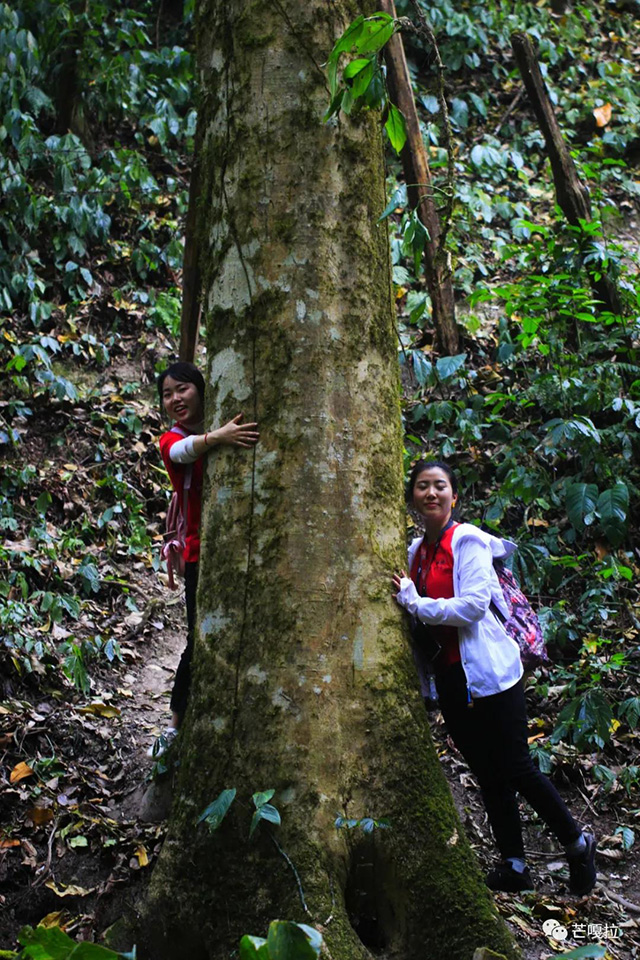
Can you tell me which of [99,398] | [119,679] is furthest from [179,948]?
[99,398]

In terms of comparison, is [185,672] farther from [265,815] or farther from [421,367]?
[421,367]

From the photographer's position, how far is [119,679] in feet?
17.1

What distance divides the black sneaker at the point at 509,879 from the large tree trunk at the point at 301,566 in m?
0.79

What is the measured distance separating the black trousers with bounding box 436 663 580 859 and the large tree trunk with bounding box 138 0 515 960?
0.63 m

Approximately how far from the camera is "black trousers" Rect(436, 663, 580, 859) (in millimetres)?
3430

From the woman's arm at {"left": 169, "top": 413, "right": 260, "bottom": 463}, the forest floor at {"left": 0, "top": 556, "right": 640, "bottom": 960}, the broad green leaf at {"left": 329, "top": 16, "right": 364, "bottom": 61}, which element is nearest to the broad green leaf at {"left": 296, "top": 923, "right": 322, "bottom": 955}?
the woman's arm at {"left": 169, "top": 413, "right": 260, "bottom": 463}

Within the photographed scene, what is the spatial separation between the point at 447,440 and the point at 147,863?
12.4 ft

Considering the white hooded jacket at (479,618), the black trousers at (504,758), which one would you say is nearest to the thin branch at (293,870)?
the white hooded jacket at (479,618)

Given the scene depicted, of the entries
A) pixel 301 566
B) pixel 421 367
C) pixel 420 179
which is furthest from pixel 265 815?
pixel 420 179

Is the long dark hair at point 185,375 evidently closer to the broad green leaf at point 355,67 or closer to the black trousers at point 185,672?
the black trousers at point 185,672

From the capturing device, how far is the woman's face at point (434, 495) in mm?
3645

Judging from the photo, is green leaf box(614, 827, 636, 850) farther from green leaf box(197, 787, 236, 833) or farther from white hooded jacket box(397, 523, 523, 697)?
green leaf box(197, 787, 236, 833)

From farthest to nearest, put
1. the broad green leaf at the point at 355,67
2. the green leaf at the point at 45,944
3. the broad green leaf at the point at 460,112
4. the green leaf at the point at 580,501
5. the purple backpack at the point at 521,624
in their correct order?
the broad green leaf at the point at 460,112 < the green leaf at the point at 580,501 < the purple backpack at the point at 521,624 < the broad green leaf at the point at 355,67 < the green leaf at the point at 45,944

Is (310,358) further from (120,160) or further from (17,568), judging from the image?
(120,160)
